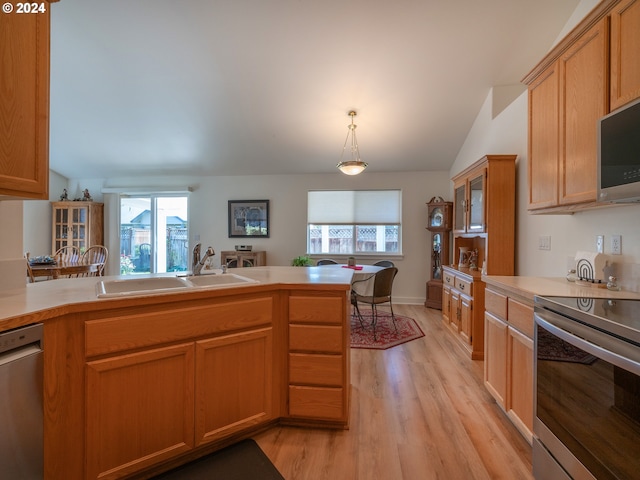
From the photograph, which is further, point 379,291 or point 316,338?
point 379,291

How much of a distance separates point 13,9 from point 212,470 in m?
2.27

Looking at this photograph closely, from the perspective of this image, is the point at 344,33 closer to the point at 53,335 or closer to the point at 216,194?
the point at 53,335

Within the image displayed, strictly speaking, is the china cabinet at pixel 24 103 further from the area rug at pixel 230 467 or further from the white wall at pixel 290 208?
the white wall at pixel 290 208

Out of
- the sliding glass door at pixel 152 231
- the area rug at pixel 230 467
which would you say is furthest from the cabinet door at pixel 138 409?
the sliding glass door at pixel 152 231

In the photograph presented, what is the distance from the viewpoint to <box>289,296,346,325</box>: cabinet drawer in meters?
1.81

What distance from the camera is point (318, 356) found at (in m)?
1.82

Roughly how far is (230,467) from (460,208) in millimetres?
3655

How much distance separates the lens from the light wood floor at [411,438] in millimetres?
1531

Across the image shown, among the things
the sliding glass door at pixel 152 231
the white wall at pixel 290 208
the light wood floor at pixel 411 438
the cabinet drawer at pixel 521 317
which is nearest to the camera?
the light wood floor at pixel 411 438

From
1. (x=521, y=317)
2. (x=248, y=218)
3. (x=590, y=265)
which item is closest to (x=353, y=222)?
(x=248, y=218)

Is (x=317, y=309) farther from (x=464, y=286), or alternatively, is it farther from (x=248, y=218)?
(x=248, y=218)

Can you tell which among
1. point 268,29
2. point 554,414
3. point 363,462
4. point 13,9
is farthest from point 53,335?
point 268,29

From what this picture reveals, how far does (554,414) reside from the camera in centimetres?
133

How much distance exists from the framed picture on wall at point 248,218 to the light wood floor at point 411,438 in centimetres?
388
